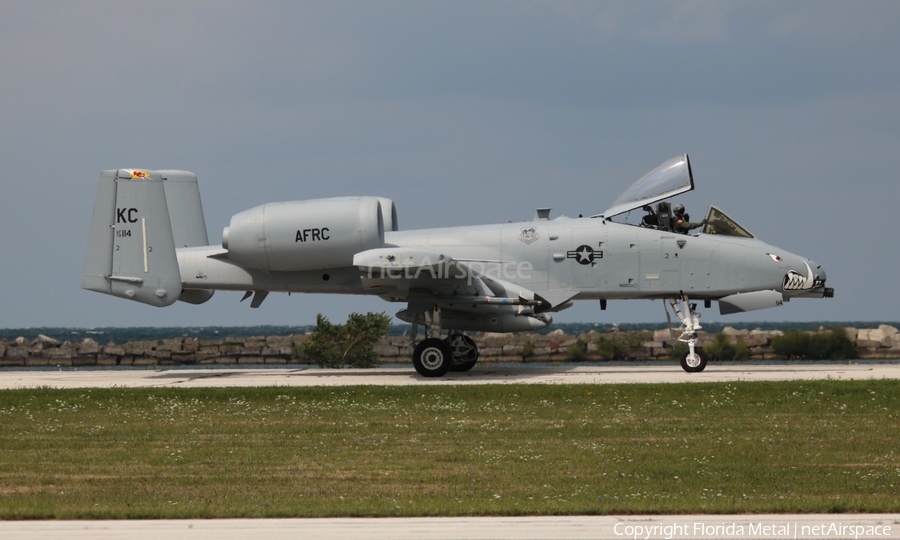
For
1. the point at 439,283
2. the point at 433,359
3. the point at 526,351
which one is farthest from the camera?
the point at 526,351

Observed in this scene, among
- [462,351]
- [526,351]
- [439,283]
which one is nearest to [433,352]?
[462,351]

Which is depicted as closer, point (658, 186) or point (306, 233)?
point (306, 233)

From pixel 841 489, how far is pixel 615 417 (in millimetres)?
4480

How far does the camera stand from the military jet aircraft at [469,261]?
17156 millimetres

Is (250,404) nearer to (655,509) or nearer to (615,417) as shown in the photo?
(615,417)

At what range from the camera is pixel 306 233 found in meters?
17.1

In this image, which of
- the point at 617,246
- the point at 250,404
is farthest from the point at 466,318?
the point at 250,404

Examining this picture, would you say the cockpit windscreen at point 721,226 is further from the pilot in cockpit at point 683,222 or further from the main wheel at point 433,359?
the main wheel at point 433,359

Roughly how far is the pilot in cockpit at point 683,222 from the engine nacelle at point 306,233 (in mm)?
5673

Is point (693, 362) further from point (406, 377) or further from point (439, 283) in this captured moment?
point (406, 377)

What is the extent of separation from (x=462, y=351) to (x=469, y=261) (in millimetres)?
1754

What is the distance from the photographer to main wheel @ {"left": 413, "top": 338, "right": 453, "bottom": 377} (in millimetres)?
17141

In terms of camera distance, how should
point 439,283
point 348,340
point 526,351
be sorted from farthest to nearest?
point 526,351 < point 348,340 < point 439,283

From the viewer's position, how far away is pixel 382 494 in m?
7.35
